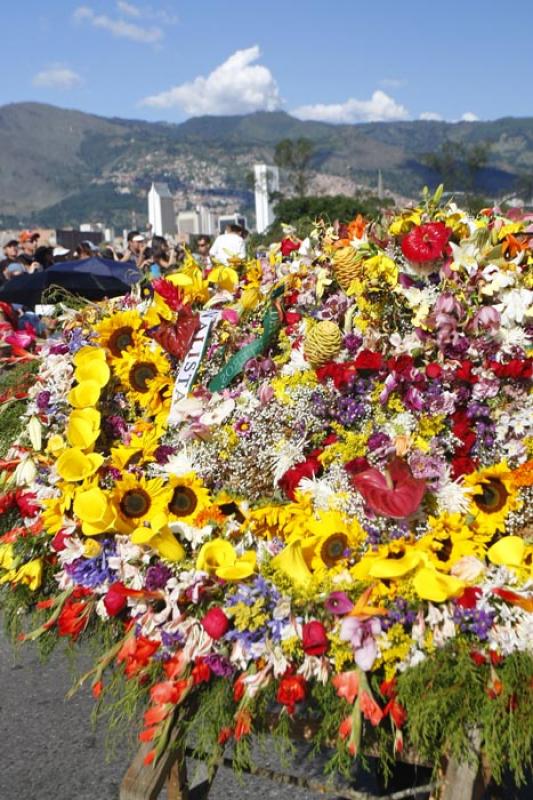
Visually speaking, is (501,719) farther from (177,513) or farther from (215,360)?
(215,360)

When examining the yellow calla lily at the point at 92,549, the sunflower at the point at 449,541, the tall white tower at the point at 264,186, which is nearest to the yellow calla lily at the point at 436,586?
the sunflower at the point at 449,541

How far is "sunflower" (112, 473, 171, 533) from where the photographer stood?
2.25 meters

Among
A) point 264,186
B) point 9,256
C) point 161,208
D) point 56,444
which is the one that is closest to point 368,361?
point 56,444

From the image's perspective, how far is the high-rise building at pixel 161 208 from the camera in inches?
3162

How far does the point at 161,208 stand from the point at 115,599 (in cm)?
8331

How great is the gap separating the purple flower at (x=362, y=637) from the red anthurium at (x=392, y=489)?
26cm

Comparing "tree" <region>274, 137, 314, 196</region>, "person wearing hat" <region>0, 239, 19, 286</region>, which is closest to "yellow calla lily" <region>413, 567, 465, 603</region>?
"person wearing hat" <region>0, 239, 19, 286</region>

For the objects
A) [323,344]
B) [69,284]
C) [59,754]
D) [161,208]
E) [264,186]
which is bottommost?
[161,208]

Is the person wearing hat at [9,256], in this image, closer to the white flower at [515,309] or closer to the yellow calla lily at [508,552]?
the white flower at [515,309]

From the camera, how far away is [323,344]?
7.66 ft

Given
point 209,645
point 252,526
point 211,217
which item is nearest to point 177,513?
point 252,526

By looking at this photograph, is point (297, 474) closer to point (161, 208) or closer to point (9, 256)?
point (9, 256)

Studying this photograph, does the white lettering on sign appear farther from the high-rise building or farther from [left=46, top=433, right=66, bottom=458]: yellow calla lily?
the high-rise building

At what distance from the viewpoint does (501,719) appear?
1.71 meters
